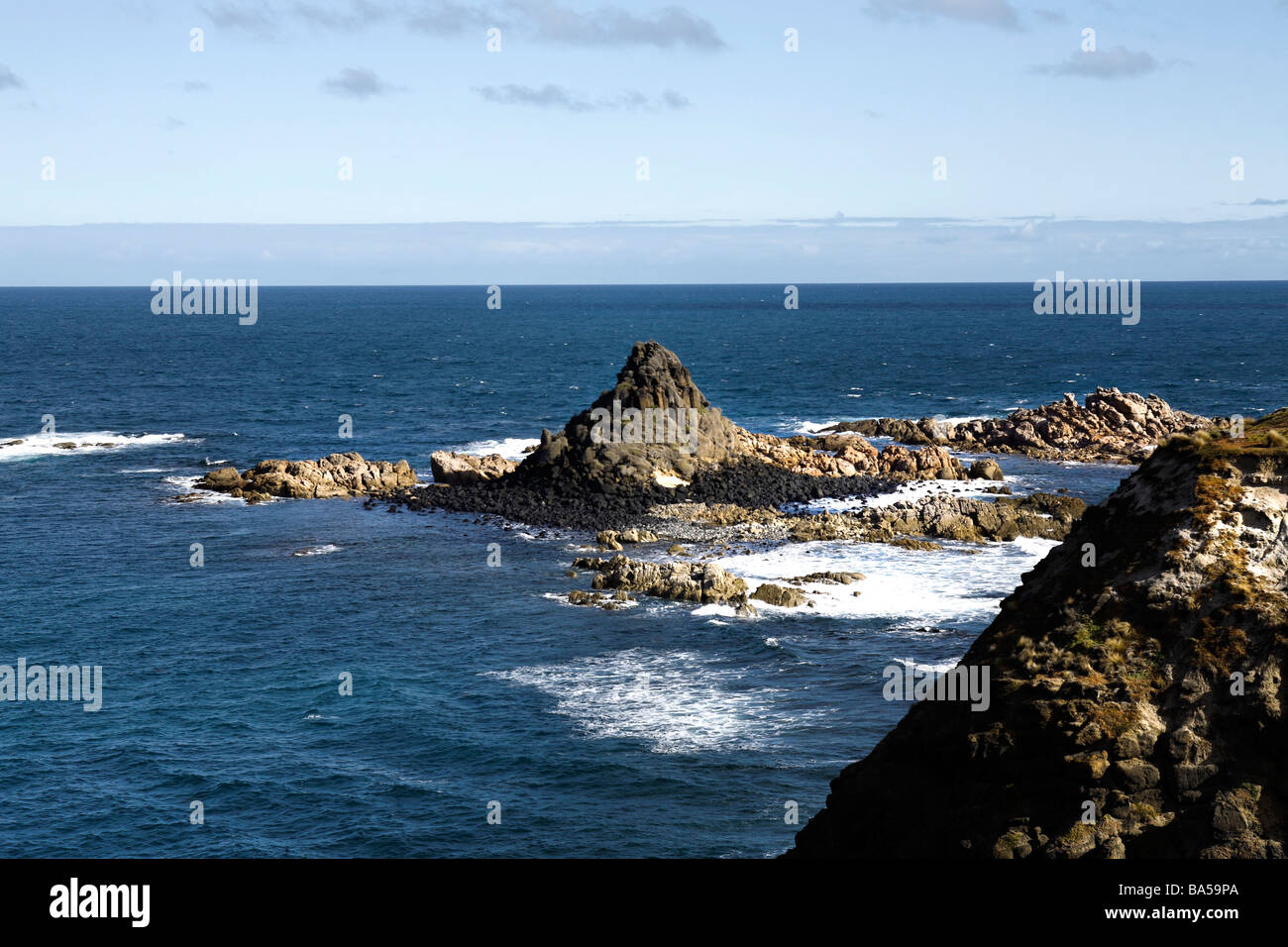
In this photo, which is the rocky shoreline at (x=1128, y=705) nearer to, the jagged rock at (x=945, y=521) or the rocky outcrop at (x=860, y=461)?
the jagged rock at (x=945, y=521)

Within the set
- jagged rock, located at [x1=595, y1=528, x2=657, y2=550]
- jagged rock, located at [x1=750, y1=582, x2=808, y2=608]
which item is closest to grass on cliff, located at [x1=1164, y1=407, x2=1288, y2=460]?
jagged rock, located at [x1=750, y1=582, x2=808, y2=608]

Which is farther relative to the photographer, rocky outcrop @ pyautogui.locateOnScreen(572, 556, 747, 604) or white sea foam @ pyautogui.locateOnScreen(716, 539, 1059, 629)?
rocky outcrop @ pyautogui.locateOnScreen(572, 556, 747, 604)

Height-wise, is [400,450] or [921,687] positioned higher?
[400,450]

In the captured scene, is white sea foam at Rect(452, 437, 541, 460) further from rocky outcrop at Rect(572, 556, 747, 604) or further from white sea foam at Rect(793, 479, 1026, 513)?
rocky outcrop at Rect(572, 556, 747, 604)

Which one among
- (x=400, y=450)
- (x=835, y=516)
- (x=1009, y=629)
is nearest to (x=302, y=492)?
(x=400, y=450)

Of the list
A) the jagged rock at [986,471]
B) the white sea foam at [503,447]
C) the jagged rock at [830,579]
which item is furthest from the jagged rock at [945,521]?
the white sea foam at [503,447]

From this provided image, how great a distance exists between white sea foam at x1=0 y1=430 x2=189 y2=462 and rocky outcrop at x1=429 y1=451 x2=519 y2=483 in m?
35.3

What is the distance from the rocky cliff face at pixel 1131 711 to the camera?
1942 centimetres

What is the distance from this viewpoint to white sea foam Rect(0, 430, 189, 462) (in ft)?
324

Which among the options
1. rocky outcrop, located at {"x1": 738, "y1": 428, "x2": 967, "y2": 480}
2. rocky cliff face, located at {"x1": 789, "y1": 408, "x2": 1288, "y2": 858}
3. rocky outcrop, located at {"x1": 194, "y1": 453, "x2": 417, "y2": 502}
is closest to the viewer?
rocky cliff face, located at {"x1": 789, "y1": 408, "x2": 1288, "y2": 858}

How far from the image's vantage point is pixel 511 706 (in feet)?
138
